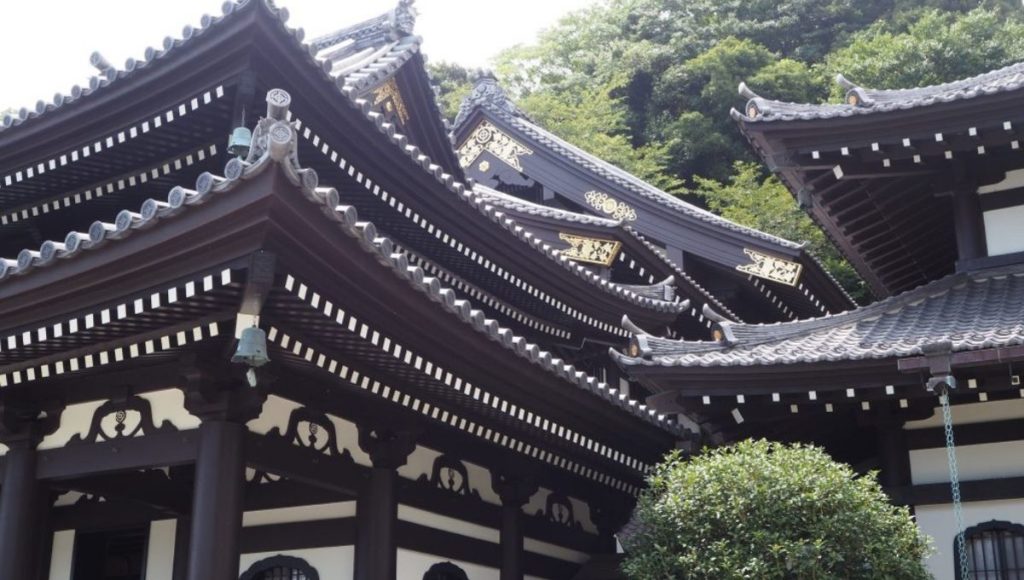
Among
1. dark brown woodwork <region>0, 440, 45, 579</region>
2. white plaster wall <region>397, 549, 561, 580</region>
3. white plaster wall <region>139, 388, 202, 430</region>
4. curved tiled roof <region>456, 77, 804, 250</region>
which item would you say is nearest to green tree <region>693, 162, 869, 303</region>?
curved tiled roof <region>456, 77, 804, 250</region>

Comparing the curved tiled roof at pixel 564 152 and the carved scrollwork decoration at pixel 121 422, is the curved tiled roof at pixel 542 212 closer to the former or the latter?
the curved tiled roof at pixel 564 152

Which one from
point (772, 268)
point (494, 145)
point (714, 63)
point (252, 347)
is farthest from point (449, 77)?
point (252, 347)

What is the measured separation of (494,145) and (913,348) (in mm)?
13224

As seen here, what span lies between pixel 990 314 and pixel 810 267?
11.2 m

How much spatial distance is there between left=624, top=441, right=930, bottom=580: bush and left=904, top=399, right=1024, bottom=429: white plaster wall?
1518mm

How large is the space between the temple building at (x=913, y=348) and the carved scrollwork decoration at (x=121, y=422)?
13.4 ft

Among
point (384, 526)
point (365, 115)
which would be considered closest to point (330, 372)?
point (384, 526)

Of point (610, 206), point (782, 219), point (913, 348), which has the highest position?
point (782, 219)

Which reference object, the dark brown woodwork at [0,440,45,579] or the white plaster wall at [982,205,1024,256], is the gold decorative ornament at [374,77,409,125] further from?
the white plaster wall at [982,205,1024,256]

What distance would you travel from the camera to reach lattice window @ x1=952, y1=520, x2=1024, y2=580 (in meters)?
9.21

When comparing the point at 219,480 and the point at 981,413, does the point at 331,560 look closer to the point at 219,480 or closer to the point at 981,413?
the point at 219,480

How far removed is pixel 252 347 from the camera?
6.70m

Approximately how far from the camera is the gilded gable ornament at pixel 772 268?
66.9 feet

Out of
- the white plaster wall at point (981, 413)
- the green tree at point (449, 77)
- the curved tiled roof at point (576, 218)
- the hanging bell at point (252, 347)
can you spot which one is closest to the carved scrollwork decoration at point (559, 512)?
the white plaster wall at point (981, 413)
